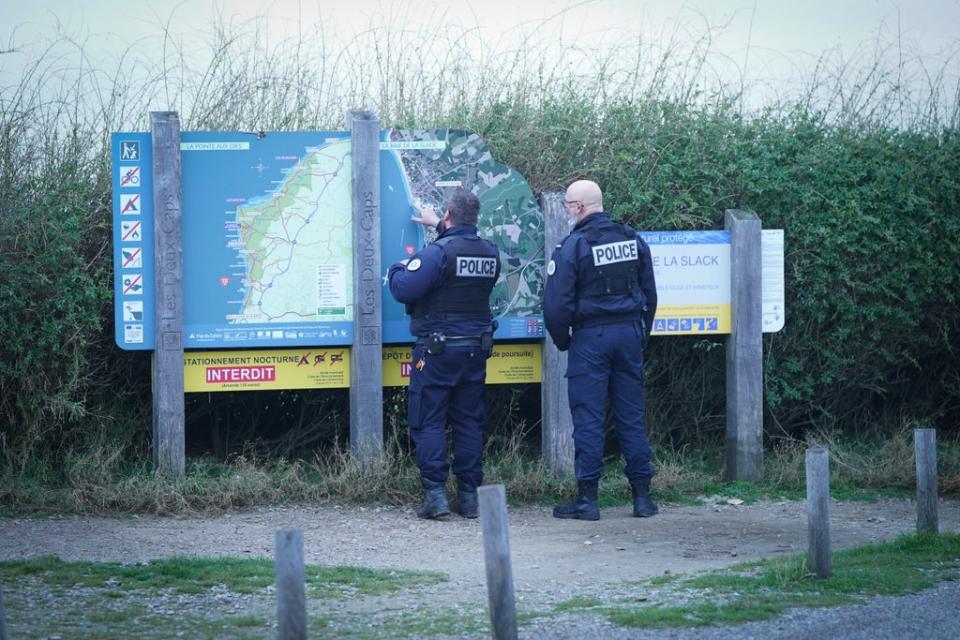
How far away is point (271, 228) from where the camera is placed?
9164 mm

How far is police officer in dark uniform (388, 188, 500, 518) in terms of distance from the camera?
861cm

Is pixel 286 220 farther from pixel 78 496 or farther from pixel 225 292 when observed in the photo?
pixel 78 496

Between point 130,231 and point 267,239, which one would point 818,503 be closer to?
point 267,239

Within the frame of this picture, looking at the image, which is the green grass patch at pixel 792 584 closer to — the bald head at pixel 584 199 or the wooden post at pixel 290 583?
the wooden post at pixel 290 583

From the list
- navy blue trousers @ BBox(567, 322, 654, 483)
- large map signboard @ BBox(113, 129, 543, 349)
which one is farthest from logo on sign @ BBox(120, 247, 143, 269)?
navy blue trousers @ BBox(567, 322, 654, 483)

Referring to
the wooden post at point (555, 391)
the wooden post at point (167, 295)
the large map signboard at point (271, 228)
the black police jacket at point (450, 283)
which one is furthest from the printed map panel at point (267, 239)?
the wooden post at point (555, 391)

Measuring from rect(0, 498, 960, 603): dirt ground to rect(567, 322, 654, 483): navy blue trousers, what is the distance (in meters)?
0.45

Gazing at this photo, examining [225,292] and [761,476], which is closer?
[225,292]

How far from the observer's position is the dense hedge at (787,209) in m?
10.1

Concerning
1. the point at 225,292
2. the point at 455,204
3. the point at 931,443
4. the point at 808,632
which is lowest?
the point at 808,632

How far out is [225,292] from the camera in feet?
29.9

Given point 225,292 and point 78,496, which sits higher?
point 225,292

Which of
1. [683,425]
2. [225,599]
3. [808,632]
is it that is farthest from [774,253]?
[225,599]

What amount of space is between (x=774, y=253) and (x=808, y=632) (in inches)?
190
